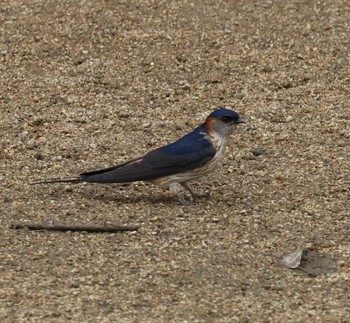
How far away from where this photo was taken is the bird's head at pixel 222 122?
7.59 meters

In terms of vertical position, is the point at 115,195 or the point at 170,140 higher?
the point at 170,140

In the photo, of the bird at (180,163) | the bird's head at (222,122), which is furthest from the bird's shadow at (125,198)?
the bird's head at (222,122)

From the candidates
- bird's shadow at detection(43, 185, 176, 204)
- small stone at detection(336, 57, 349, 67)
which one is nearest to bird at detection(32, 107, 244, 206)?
bird's shadow at detection(43, 185, 176, 204)

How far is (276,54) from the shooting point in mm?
10086

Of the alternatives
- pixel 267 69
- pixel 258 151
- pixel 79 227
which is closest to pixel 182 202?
pixel 79 227

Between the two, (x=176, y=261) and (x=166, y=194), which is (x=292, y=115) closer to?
(x=166, y=194)

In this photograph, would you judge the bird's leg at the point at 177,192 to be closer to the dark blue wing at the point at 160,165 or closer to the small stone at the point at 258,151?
the dark blue wing at the point at 160,165

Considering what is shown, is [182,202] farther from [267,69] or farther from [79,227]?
[267,69]

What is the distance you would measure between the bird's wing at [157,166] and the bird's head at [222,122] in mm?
144

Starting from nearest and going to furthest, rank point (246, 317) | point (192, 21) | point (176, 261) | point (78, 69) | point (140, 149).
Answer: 1. point (246, 317)
2. point (176, 261)
3. point (140, 149)
4. point (78, 69)
5. point (192, 21)

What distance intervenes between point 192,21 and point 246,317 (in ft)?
16.7

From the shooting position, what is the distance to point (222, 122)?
7.61 meters

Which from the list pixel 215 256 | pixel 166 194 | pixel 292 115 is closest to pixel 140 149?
pixel 166 194

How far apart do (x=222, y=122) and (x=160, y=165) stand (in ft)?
1.68
